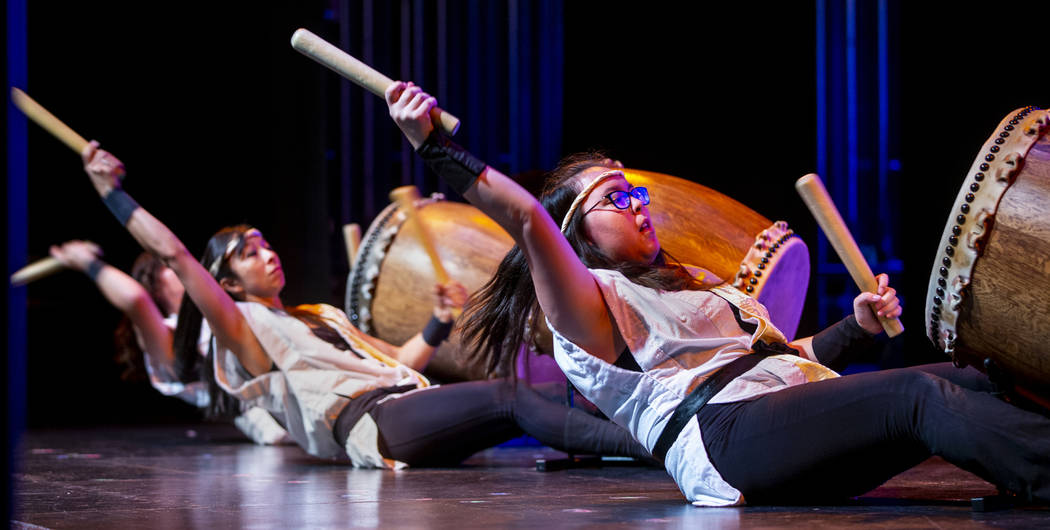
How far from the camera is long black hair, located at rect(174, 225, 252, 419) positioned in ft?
9.95

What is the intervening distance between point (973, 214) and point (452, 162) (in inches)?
35.1

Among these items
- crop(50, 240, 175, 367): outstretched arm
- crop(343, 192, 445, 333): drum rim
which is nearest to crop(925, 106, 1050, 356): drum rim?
crop(343, 192, 445, 333): drum rim

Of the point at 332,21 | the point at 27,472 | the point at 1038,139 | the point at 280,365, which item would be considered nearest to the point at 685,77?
the point at 332,21

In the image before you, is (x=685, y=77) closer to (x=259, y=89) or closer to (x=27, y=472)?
(x=259, y=89)

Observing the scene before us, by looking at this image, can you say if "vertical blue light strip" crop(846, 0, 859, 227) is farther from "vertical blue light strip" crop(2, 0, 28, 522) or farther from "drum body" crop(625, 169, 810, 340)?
"vertical blue light strip" crop(2, 0, 28, 522)

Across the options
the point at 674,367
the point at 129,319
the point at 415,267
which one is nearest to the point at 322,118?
the point at 129,319

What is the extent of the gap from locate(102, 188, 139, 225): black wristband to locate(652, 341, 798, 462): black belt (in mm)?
1627

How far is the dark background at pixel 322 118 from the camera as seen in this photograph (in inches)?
141

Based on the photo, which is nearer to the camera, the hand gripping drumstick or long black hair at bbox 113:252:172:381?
the hand gripping drumstick

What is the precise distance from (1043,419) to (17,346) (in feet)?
4.16

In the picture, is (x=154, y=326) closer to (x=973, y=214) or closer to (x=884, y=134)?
(x=884, y=134)

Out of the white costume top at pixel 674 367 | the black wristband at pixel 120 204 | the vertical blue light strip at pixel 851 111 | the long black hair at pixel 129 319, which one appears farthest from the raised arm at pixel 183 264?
the vertical blue light strip at pixel 851 111

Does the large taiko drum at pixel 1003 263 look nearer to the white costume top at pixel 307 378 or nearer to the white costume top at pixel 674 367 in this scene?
the white costume top at pixel 674 367

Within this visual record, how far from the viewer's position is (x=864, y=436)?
5.19ft
